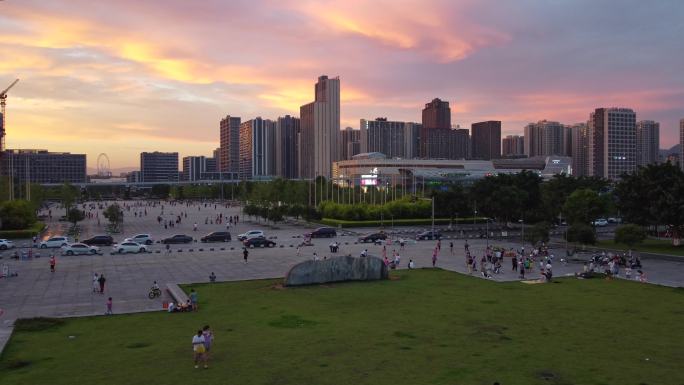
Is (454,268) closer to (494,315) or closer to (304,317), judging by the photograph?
(494,315)

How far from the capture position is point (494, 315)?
81.1ft

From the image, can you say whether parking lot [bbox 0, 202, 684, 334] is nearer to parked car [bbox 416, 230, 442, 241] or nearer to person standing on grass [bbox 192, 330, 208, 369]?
parked car [bbox 416, 230, 442, 241]

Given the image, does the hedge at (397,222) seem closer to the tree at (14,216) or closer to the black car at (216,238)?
the black car at (216,238)

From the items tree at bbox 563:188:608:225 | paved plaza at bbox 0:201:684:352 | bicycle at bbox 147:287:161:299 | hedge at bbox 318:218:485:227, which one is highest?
tree at bbox 563:188:608:225

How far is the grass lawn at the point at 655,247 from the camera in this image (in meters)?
46.7

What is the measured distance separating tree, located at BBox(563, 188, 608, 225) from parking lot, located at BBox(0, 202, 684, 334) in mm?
5922

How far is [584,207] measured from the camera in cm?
5425

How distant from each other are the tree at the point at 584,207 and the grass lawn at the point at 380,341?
2460 centimetres

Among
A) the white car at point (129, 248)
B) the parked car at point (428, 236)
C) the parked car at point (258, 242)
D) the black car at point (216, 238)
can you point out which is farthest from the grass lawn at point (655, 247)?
the white car at point (129, 248)

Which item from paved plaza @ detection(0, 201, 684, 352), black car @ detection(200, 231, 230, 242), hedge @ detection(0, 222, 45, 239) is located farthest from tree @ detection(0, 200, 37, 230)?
black car @ detection(200, 231, 230, 242)

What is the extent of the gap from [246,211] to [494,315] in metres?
62.5

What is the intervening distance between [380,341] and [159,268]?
23137 mm

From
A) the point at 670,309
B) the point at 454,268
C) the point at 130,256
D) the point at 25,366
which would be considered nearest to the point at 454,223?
the point at 454,268

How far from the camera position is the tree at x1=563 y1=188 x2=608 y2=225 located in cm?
5441
